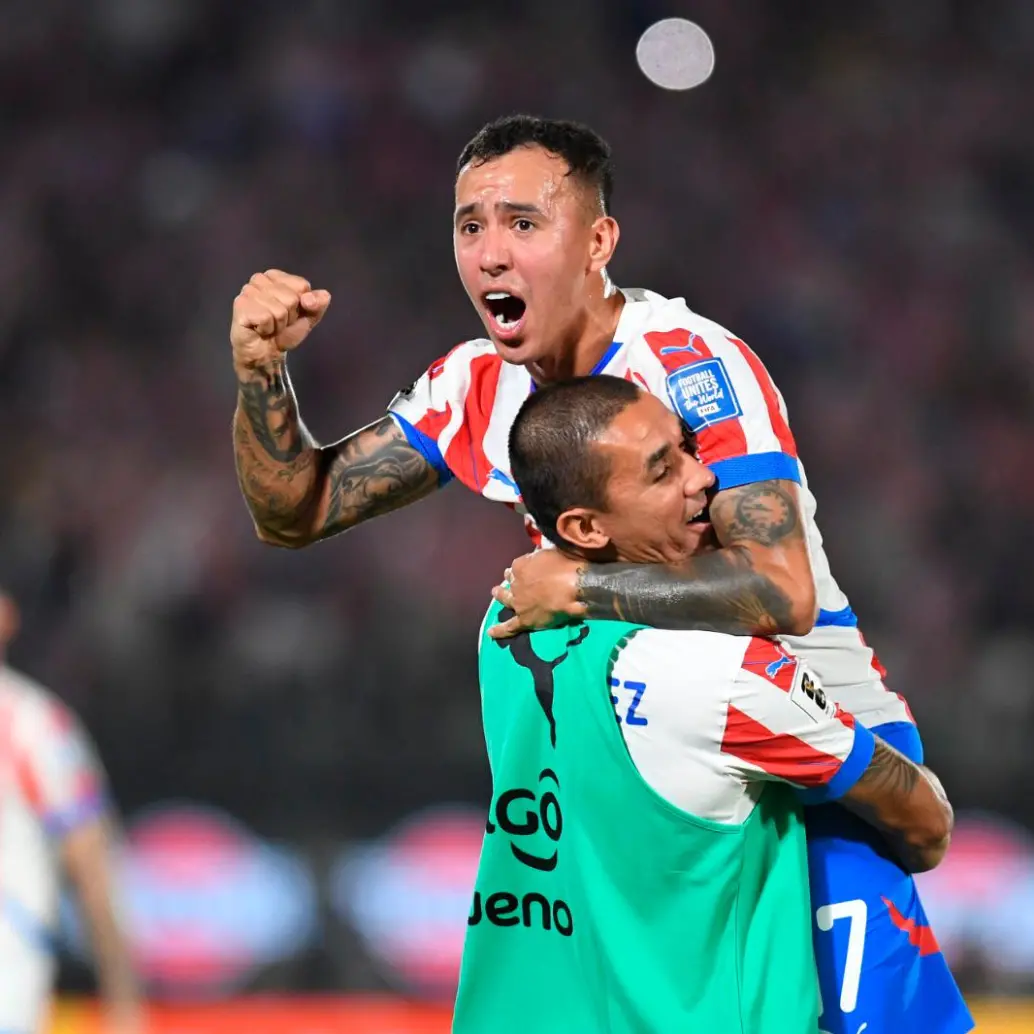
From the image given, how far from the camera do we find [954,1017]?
10.7ft

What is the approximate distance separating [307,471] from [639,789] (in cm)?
132

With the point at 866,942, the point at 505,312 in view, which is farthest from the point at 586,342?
the point at 866,942

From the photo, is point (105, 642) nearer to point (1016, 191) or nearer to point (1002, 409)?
point (1002, 409)

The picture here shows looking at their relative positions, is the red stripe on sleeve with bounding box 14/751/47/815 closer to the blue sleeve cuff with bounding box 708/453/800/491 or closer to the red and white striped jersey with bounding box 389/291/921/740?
the red and white striped jersey with bounding box 389/291/921/740

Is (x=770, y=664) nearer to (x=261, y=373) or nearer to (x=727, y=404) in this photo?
(x=727, y=404)

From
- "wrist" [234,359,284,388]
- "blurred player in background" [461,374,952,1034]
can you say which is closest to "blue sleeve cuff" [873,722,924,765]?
"blurred player in background" [461,374,952,1034]

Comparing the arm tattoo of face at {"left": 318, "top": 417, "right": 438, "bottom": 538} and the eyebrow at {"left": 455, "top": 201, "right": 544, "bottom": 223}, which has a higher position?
the eyebrow at {"left": 455, "top": 201, "right": 544, "bottom": 223}

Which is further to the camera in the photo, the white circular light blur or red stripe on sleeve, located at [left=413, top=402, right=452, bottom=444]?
the white circular light blur

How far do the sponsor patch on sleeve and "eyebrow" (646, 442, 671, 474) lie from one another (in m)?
Result: 0.40

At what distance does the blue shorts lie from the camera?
10.4ft

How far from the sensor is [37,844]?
576cm

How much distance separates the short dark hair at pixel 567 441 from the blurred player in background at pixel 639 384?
0.46ft

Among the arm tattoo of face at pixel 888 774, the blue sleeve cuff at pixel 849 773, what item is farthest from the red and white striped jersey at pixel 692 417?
the blue sleeve cuff at pixel 849 773

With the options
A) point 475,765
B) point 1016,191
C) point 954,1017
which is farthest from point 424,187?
point 954,1017
